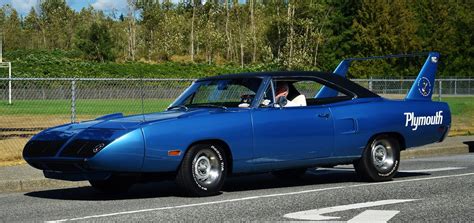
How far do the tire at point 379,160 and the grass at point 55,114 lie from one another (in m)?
6.46

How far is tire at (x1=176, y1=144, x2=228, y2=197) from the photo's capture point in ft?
29.9

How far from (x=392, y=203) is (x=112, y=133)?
10.2 ft

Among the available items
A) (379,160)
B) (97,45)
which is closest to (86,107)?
(379,160)

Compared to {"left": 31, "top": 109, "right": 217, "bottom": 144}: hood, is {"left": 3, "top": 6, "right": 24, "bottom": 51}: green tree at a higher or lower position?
higher

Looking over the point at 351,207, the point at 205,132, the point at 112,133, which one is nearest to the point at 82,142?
the point at 112,133

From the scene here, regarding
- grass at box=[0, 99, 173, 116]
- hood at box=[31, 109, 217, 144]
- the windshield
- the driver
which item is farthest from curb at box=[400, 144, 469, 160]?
grass at box=[0, 99, 173, 116]

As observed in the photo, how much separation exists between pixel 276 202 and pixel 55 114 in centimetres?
2705

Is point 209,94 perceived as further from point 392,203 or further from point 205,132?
point 392,203

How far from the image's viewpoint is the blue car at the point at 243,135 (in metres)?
8.83

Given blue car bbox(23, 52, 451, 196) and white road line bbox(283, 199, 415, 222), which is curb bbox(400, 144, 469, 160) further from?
white road line bbox(283, 199, 415, 222)

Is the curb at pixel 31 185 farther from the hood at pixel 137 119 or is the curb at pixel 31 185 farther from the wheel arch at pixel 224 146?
the wheel arch at pixel 224 146

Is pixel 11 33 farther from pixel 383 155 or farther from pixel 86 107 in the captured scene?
pixel 383 155

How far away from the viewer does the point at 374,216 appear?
777cm

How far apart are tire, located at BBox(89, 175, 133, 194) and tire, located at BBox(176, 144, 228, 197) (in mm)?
1089
